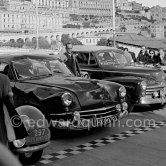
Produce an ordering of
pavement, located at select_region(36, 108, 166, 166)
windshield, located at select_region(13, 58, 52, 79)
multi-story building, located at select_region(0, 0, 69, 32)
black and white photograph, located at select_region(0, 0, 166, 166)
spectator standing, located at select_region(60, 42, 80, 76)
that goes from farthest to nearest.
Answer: multi-story building, located at select_region(0, 0, 69, 32), spectator standing, located at select_region(60, 42, 80, 76), windshield, located at select_region(13, 58, 52, 79), pavement, located at select_region(36, 108, 166, 166), black and white photograph, located at select_region(0, 0, 166, 166)

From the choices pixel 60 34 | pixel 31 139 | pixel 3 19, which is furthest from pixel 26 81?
pixel 3 19

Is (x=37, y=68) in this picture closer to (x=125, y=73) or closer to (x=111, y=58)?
(x=125, y=73)

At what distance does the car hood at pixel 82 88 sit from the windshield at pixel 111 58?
2401mm

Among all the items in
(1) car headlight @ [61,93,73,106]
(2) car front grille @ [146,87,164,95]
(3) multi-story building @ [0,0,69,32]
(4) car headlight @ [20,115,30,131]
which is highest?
(3) multi-story building @ [0,0,69,32]

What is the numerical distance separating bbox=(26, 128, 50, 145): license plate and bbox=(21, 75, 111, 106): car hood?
48.3 inches

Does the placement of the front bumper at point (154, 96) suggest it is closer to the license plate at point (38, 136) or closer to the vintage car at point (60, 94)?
the vintage car at point (60, 94)

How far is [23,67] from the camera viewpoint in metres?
6.44

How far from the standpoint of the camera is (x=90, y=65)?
29.1 feet

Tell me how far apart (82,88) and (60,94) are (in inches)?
18.5

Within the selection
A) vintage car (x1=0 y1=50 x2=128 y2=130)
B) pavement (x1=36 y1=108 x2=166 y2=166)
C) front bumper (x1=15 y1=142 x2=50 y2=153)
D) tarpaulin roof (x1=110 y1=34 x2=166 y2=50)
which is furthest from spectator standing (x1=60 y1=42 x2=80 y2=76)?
tarpaulin roof (x1=110 y1=34 x2=166 y2=50)

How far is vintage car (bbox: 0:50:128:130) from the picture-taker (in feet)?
18.9

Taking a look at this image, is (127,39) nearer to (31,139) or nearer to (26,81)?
(26,81)

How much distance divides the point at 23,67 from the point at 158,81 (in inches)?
142

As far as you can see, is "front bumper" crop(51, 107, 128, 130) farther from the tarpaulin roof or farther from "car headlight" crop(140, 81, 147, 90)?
the tarpaulin roof
